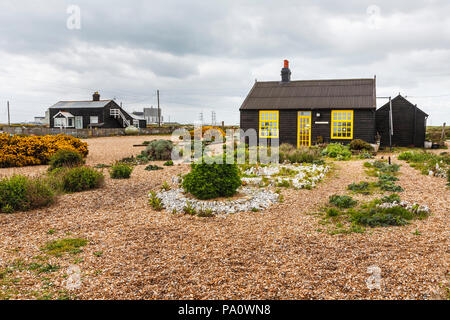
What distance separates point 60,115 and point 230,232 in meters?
45.5

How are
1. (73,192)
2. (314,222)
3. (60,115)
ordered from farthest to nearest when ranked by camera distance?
(60,115), (73,192), (314,222)

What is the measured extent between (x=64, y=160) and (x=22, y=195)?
5.74m

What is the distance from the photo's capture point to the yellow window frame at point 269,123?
22719 millimetres

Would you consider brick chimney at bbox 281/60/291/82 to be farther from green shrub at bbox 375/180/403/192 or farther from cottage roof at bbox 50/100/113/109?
cottage roof at bbox 50/100/113/109

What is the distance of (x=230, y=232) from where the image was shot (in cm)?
609

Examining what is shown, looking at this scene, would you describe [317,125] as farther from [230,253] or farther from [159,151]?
[230,253]

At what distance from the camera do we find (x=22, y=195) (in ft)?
24.5

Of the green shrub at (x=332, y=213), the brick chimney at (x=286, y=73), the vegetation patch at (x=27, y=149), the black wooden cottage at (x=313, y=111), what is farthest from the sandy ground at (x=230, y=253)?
the brick chimney at (x=286, y=73)

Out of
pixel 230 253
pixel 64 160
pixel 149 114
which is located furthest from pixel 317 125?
pixel 149 114

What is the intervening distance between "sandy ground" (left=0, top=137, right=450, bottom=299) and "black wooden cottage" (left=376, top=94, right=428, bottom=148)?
632 inches

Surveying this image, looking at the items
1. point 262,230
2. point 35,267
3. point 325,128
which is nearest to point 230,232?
point 262,230

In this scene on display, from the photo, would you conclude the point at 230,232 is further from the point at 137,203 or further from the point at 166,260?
the point at 137,203

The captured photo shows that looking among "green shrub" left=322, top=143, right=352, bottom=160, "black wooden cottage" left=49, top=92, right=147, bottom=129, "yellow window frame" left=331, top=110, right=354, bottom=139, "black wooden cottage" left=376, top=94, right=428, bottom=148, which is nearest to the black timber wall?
Result: "yellow window frame" left=331, top=110, right=354, bottom=139

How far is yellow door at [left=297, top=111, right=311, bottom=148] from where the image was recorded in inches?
872
